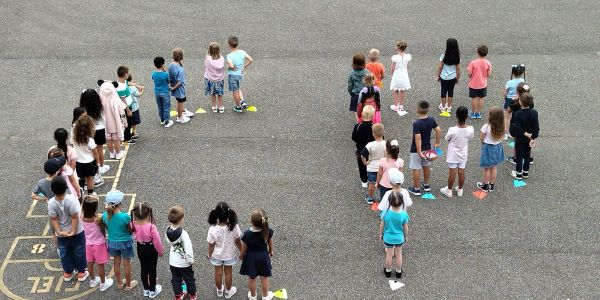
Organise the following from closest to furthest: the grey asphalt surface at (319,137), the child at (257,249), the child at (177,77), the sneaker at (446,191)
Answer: the child at (257,249) → the grey asphalt surface at (319,137) → the sneaker at (446,191) → the child at (177,77)

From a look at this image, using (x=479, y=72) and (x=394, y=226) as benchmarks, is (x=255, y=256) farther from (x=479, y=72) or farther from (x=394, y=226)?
(x=479, y=72)

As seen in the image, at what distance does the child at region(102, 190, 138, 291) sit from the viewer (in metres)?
8.95

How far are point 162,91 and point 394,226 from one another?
6.21 meters

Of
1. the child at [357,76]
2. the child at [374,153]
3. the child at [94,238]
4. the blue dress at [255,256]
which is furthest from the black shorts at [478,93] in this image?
the child at [94,238]

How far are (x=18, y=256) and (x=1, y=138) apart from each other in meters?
4.17

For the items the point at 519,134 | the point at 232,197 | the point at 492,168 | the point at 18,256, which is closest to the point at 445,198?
the point at 492,168

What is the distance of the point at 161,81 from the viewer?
1346cm

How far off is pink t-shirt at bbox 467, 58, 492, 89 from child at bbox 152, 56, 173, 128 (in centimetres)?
628

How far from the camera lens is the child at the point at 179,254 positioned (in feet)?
28.8

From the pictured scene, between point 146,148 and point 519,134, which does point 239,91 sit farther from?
point 519,134

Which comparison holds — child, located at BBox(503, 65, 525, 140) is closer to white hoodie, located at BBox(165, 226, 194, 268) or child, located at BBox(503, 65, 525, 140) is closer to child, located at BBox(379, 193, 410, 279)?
child, located at BBox(379, 193, 410, 279)

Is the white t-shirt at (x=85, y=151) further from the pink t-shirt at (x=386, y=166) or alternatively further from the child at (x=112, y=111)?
the pink t-shirt at (x=386, y=166)

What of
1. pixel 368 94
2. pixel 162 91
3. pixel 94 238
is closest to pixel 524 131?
pixel 368 94

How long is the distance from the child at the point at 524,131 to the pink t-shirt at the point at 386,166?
2.68 metres
